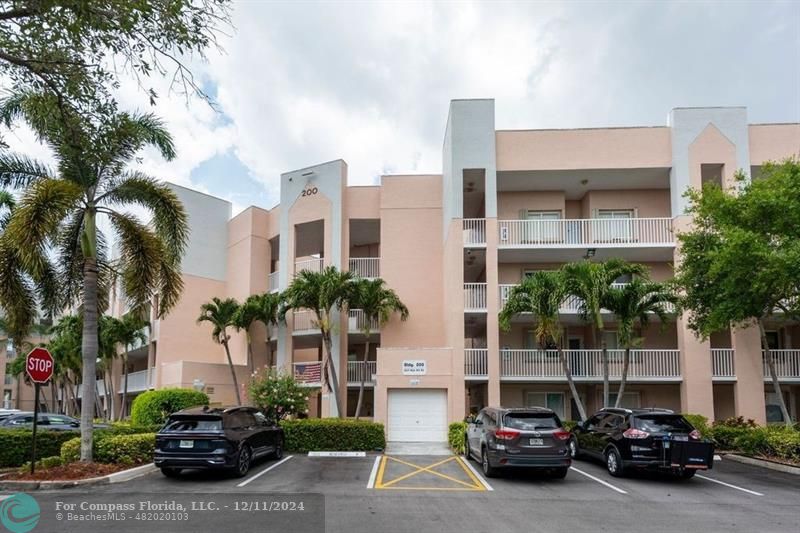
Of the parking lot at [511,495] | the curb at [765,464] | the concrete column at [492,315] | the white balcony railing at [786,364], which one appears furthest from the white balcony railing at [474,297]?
the white balcony railing at [786,364]

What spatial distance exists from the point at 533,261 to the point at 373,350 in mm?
8624

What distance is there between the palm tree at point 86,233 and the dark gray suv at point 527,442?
868cm

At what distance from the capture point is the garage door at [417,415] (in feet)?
69.8

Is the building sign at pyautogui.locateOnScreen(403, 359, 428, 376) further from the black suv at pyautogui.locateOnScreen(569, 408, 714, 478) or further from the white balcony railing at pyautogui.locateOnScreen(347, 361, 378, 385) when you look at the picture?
the black suv at pyautogui.locateOnScreen(569, 408, 714, 478)

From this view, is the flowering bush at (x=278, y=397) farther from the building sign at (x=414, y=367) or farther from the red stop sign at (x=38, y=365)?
the red stop sign at (x=38, y=365)

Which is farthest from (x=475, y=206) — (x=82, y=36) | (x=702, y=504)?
(x=82, y=36)

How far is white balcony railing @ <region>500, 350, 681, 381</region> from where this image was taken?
21.6 meters

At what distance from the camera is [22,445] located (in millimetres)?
14797

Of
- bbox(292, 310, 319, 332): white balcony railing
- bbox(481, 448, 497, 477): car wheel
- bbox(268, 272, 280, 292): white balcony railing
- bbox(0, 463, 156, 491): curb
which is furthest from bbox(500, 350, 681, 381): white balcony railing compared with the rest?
bbox(0, 463, 156, 491): curb

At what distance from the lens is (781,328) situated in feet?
76.4

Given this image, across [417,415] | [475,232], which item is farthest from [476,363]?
[475,232]

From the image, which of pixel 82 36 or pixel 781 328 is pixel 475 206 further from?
pixel 82 36

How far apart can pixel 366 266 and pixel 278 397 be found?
805cm

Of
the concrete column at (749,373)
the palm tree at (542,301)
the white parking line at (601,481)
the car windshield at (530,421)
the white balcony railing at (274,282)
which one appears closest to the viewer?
the white parking line at (601,481)
